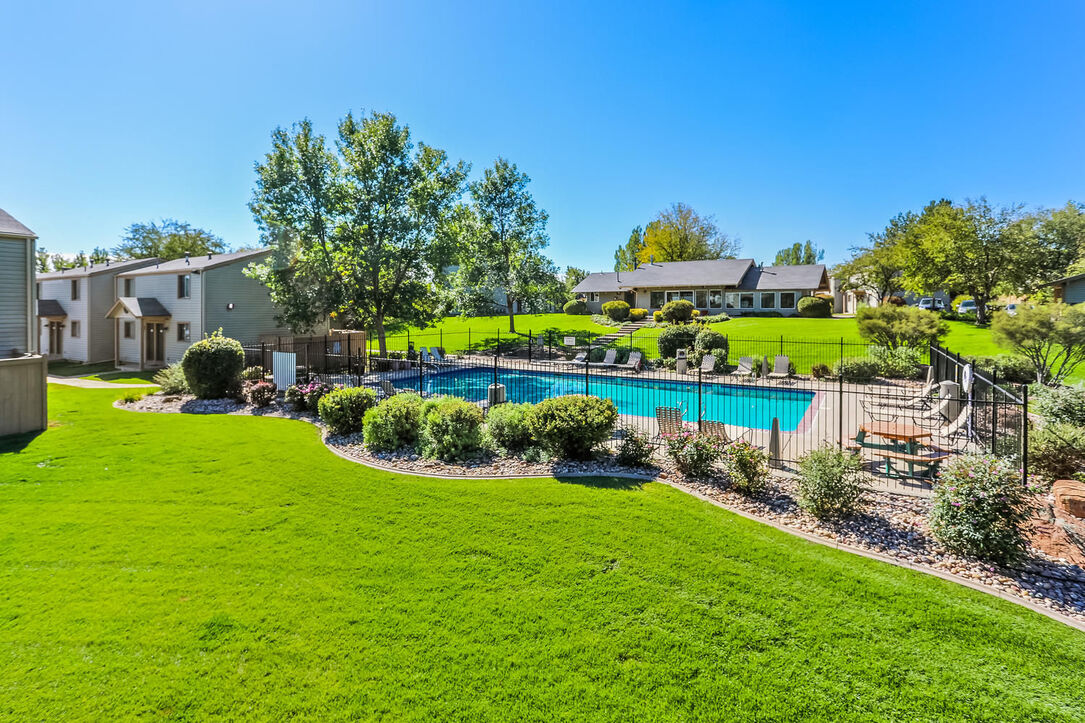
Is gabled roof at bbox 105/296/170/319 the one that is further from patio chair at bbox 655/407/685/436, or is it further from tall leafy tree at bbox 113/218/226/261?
tall leafy tree at bbox 113/218/226/261

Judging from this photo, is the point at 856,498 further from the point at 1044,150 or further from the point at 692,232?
the point at 692,232

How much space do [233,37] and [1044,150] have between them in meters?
31.6

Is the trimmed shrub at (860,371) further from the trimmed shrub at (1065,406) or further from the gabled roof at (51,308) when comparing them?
the gabled roof at (51,308)

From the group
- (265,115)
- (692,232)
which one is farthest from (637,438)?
(692,232)

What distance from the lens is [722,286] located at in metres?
41.6

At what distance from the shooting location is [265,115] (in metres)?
21.9

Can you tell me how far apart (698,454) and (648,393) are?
1069 centimetres

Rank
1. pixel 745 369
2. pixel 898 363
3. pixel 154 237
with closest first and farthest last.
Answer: pixel 898 363 → pixel 745 369 → pixel 154 237

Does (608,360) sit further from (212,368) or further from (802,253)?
(802,253)

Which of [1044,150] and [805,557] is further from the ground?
[1044,150]

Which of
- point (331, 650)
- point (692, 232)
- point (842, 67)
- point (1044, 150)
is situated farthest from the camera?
point (692, 232)

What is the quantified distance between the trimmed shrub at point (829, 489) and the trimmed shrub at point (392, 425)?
7339 mm

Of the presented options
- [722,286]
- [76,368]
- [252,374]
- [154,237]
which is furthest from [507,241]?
[154,237]

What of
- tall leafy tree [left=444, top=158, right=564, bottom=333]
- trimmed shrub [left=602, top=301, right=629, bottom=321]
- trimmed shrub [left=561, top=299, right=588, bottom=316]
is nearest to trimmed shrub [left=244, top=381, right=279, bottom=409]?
tall leafy tree [left=444, top=158, right=564, bottom=333]
